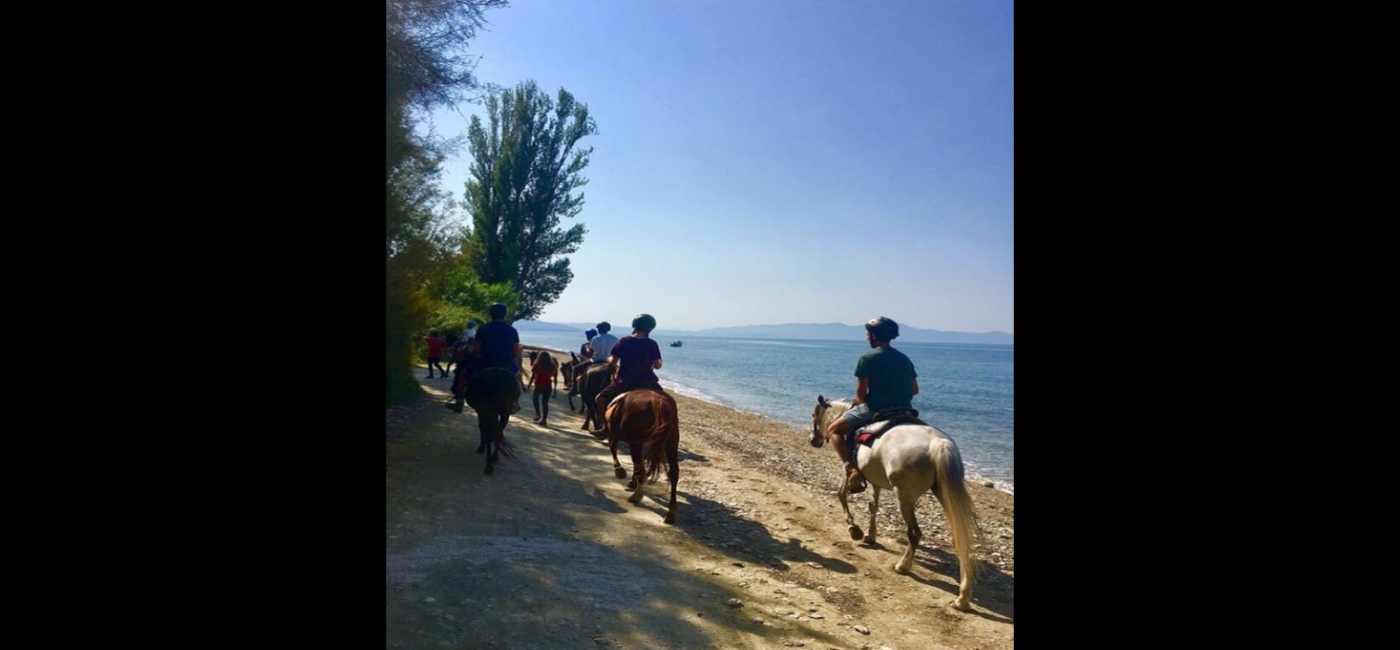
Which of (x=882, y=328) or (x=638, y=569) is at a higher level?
(x=882, y=328)

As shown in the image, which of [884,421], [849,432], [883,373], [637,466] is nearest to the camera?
[884,421]

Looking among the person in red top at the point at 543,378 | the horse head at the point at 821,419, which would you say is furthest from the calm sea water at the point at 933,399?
the person in red top at the point at 543,378

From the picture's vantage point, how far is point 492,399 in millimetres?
7660

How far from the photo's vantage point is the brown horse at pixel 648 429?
6723 millimetres

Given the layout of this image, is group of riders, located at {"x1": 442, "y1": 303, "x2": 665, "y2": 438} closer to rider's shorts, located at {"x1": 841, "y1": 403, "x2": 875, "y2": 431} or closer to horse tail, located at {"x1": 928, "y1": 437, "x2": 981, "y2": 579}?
rider's shorts, located at {"x1": 841, "y1": 403, "x2": 875, "y2": 431}

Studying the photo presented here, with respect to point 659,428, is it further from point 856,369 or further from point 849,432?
point 856,369

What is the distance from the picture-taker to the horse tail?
15.7 ft

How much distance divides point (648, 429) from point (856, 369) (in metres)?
2.51

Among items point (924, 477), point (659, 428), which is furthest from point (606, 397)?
point (924, 477)

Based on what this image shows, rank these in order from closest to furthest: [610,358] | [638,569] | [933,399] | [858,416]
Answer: [638,569], [858,416], [610,358], [933,399]

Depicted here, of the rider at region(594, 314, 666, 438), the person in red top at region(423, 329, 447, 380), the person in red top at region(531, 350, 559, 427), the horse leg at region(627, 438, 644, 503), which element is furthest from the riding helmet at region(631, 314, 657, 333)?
the person in red top at region(423, 329, 447, 380)
